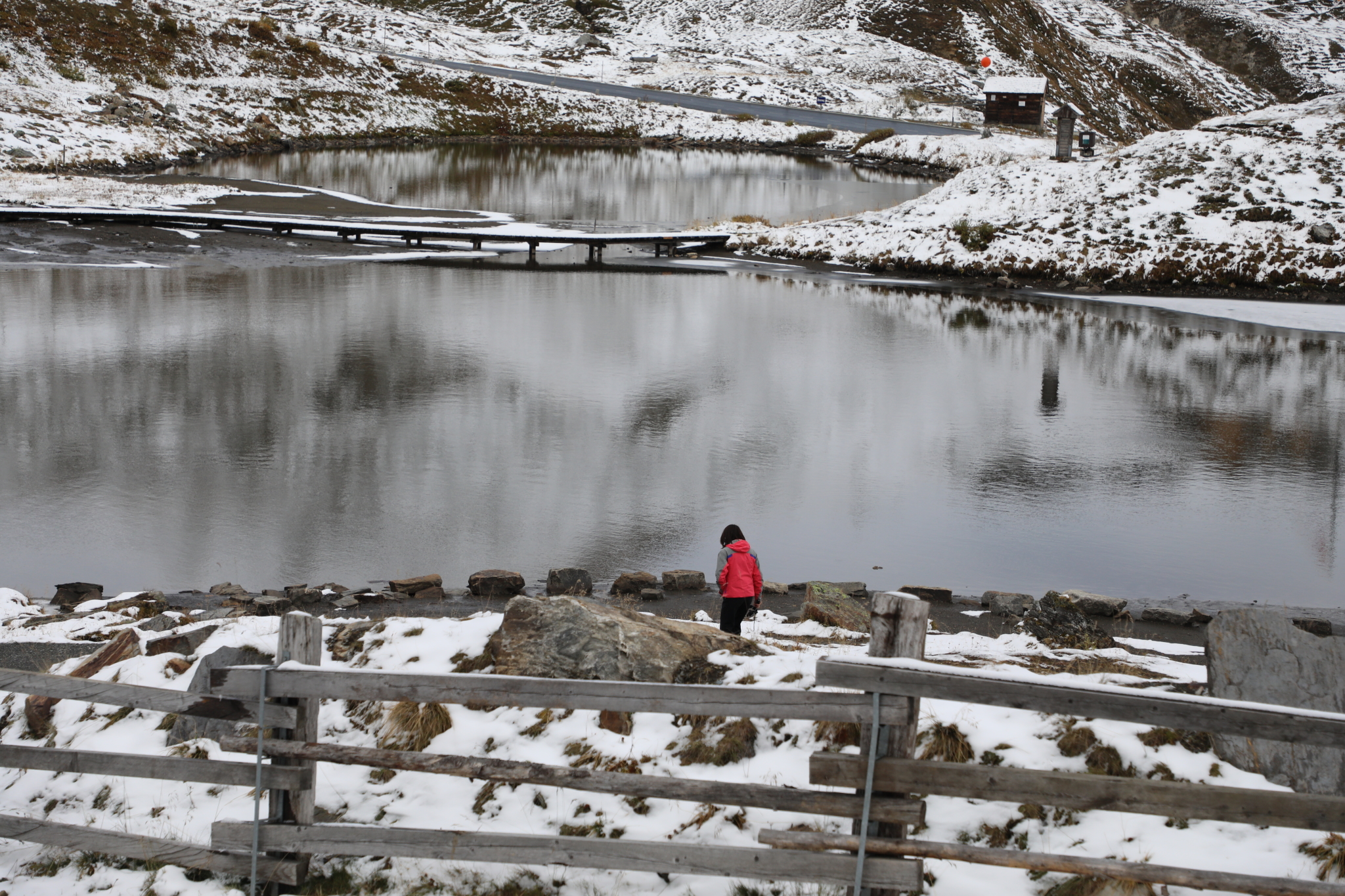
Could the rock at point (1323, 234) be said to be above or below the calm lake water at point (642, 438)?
above

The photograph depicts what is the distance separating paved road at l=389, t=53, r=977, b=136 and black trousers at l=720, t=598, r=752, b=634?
77356mm

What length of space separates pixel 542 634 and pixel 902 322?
23217 millimetres

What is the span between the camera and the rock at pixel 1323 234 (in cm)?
3419

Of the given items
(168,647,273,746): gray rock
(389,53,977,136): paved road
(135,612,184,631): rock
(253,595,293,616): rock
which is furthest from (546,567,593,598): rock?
(389,53,977,136): paved road

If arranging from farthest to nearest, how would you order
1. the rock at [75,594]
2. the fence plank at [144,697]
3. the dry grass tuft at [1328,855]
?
1. the rock at [75,594]
2. the fence plank at [144,697]
3. the dry grass tuft at [1328,855]

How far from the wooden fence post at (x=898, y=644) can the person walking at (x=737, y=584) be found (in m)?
4.24

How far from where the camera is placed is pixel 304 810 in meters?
5.52

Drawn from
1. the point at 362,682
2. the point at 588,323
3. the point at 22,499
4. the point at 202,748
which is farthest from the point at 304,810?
the point at 588,323

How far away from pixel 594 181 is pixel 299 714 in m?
60.3

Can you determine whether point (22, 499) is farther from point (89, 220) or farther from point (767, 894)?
point (89, 220)

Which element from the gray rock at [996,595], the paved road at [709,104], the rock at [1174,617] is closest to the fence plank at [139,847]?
the gray rock at [996,595]

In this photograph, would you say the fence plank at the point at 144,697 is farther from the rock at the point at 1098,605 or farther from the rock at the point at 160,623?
the rock at the point at 1098,605

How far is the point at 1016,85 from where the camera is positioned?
281ft

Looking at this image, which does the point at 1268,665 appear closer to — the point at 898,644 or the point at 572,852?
the point at 898,644
